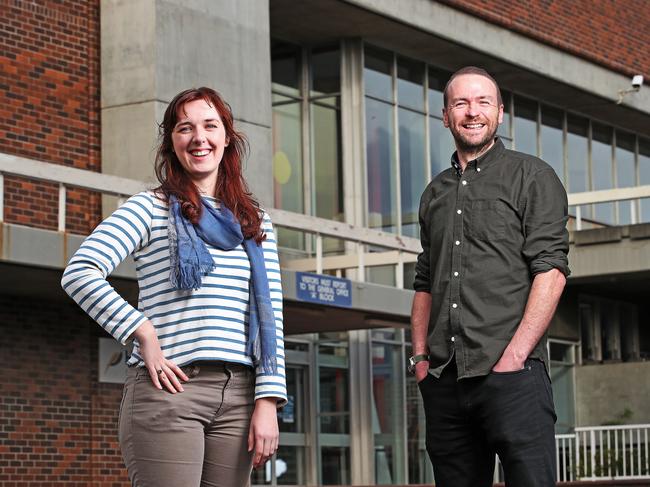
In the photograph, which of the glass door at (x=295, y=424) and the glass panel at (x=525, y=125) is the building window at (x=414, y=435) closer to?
the glass door at (x=295, y=424)

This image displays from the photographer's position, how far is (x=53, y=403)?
16.2 meters

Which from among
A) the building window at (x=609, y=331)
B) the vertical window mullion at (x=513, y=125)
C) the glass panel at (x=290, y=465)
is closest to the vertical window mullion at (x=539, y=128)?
the vertical window mullion at (x=513, y=125)

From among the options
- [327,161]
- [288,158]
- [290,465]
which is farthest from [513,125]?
[290,465]

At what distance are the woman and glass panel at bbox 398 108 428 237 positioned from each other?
1937cm

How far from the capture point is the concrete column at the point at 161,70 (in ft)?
55.6

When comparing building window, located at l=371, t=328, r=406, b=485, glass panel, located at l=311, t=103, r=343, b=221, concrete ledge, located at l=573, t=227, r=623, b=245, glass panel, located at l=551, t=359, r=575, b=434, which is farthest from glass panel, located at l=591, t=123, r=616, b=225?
glass panel, located at l=311, t=103, r=343, b=221

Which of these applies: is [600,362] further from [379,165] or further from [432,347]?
[432,347]

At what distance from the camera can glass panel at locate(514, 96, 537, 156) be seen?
87.3 ft

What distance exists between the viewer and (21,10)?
1645 cm

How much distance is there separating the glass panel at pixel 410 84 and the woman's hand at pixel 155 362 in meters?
20.2

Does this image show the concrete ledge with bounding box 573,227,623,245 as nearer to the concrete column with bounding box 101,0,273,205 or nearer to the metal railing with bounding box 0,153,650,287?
the metal railing with bounding box 0,153,650,287

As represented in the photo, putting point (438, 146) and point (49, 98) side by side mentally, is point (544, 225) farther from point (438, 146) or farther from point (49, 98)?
point (438, 146)

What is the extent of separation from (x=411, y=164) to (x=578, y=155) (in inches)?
230

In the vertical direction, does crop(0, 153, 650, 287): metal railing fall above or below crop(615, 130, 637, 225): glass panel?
below
